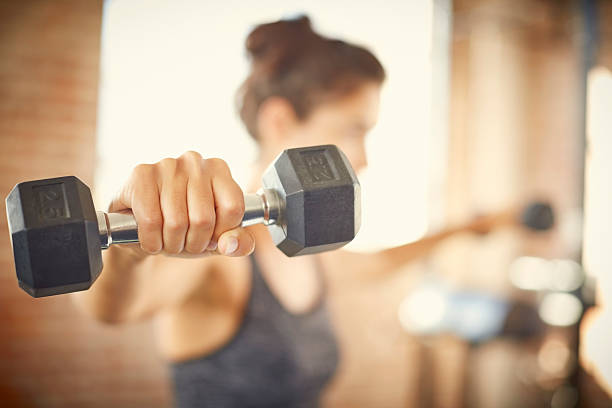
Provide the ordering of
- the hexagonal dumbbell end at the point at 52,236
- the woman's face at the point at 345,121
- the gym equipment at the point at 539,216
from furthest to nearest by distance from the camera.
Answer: the gym equipment at the point at 539,216 < the woman's face at the point at 345,121 < the hexagonal dumbbell end at the point at 52,236

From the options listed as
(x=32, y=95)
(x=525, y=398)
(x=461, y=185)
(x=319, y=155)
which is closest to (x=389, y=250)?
(x=461, y=185)

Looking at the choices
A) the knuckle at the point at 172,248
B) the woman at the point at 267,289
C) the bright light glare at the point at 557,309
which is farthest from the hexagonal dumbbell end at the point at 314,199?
the bright light glare at the point at 557,309

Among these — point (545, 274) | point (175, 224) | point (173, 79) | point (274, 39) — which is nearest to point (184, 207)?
point (175, 224)

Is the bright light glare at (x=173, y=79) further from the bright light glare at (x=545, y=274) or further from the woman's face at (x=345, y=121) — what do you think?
the bright light glare at (x=545, y=274)

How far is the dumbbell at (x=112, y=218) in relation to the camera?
13.4 inches

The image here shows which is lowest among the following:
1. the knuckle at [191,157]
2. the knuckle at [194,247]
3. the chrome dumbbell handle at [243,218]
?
the knuckle at [194,247]

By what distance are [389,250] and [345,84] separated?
0.64m

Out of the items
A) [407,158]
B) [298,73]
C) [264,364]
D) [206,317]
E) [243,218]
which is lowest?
[264,364]

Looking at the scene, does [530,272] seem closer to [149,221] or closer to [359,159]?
[359,159]

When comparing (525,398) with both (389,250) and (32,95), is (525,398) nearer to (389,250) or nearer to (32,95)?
(389,250)

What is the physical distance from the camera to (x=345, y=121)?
3.46 ft

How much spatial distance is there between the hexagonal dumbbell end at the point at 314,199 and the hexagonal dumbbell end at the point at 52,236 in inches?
6.8

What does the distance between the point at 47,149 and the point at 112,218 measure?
137 cm

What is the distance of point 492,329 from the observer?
1.76 m
